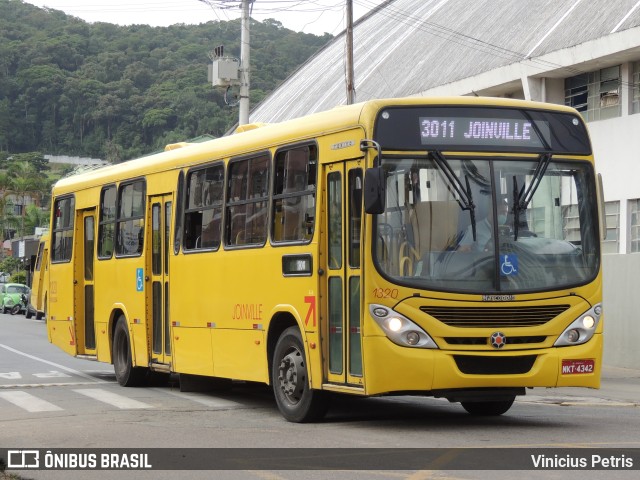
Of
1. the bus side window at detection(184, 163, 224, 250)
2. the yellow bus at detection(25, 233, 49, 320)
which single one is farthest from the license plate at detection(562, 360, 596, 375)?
the yellow bus at detection(25, 233, 49, 320)

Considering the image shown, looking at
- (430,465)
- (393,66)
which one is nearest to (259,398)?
(430,465)

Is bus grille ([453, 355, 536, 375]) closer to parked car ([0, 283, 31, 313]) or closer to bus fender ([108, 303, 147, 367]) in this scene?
bus fender ([108, 303, 147, 367])

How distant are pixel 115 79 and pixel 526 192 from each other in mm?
101651

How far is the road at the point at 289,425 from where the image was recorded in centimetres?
984

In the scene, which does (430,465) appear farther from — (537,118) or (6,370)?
(6,370)

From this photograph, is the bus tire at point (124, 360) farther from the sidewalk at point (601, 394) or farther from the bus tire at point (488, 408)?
the bus tire at point (488, 408)

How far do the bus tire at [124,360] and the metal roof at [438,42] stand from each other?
1173cm

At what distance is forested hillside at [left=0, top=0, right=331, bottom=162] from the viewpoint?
237ft

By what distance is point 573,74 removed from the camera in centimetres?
2727

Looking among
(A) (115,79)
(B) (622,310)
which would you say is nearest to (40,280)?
(B) (622,310)

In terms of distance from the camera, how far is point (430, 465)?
959 cm

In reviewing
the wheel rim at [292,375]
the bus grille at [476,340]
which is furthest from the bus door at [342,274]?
the bus grille at [476,340]

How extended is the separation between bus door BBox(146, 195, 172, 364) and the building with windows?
10.2 m

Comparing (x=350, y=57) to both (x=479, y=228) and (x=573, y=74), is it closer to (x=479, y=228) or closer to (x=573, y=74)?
(x=573, y=74)
